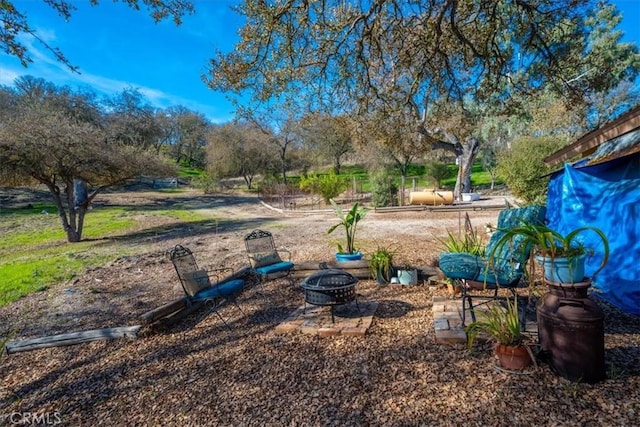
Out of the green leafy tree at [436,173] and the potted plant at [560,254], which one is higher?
the green leafy tree at [436,173]

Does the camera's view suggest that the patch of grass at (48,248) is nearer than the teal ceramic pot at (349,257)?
No

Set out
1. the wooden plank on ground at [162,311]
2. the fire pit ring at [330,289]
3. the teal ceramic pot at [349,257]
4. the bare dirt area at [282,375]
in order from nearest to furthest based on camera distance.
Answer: the bare dirt area at [282,375], the fire pit ring at [330,289], the wooden plank on ground at [162,311], the teal ceramic pot at [349,257]

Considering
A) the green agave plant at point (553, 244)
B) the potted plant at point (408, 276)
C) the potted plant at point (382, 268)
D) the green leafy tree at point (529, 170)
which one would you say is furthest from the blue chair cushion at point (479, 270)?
the green leafy tree at point (529, 170)

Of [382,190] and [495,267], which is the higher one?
[382,190]

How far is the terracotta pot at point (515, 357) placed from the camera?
246 cm

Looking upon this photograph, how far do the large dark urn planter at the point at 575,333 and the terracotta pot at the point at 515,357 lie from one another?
17 centimetres

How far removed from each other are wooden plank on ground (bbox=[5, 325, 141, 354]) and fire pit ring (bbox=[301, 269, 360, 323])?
6.52 ft

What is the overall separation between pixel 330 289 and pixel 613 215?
12.0 feet

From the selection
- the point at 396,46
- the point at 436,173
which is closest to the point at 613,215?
the point at 396,46

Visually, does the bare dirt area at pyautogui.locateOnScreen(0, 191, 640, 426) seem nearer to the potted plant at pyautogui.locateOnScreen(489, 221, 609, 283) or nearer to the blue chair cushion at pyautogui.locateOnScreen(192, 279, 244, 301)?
the blue chair cushion at pyautogui.locateOnScreen(192, 279, 244, 301)

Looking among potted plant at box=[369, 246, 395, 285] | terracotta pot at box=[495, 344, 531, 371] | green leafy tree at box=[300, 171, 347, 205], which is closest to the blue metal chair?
terracotta pot at box=[495, 344, 531, 371]

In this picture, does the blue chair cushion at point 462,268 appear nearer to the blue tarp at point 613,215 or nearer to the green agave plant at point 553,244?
the green agave plant at point 553,244

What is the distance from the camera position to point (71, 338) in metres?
3.74

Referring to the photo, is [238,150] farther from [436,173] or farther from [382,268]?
[382,268]
